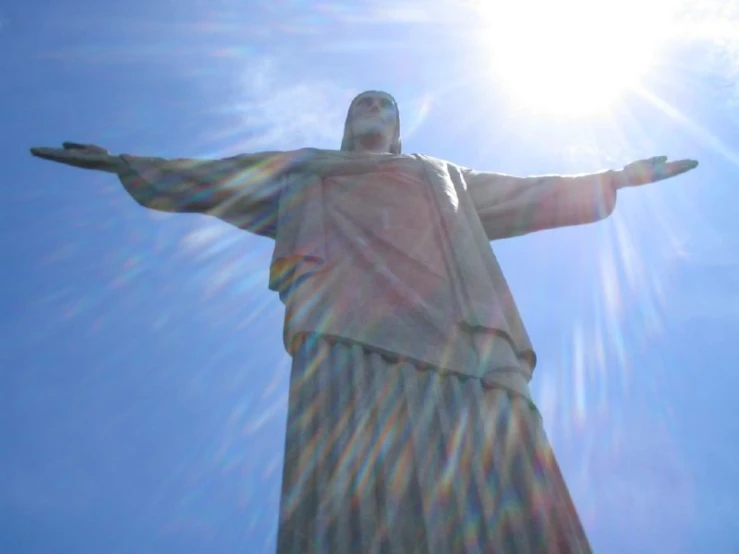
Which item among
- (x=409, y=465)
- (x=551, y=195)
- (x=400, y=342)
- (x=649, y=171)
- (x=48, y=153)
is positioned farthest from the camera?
(x=551, y=195)

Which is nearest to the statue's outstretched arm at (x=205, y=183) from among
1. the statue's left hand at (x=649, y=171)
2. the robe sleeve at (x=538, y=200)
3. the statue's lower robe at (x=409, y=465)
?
the robe sleeve at (x=538, y=200)

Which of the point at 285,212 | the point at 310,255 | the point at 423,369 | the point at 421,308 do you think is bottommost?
the point at 423,369

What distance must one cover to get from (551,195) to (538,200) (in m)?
0.13

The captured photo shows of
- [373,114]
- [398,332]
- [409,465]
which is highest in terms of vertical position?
[373,114]

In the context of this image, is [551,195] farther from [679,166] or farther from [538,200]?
[679,166]

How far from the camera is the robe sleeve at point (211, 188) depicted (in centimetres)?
816

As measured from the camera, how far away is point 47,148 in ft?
26.0

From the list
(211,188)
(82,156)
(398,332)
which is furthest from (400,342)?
(82,156)

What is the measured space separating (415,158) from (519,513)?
409cm

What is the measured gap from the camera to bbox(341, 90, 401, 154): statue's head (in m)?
9.23

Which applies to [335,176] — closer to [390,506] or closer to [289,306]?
[289,306]

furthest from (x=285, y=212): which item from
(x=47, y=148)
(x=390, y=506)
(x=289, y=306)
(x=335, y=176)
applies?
(x=390, y=506)

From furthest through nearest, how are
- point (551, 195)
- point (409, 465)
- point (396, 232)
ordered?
1. point (551, 195)
2. point (396, 232)
3. point (409, 465)

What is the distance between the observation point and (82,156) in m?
7.99
